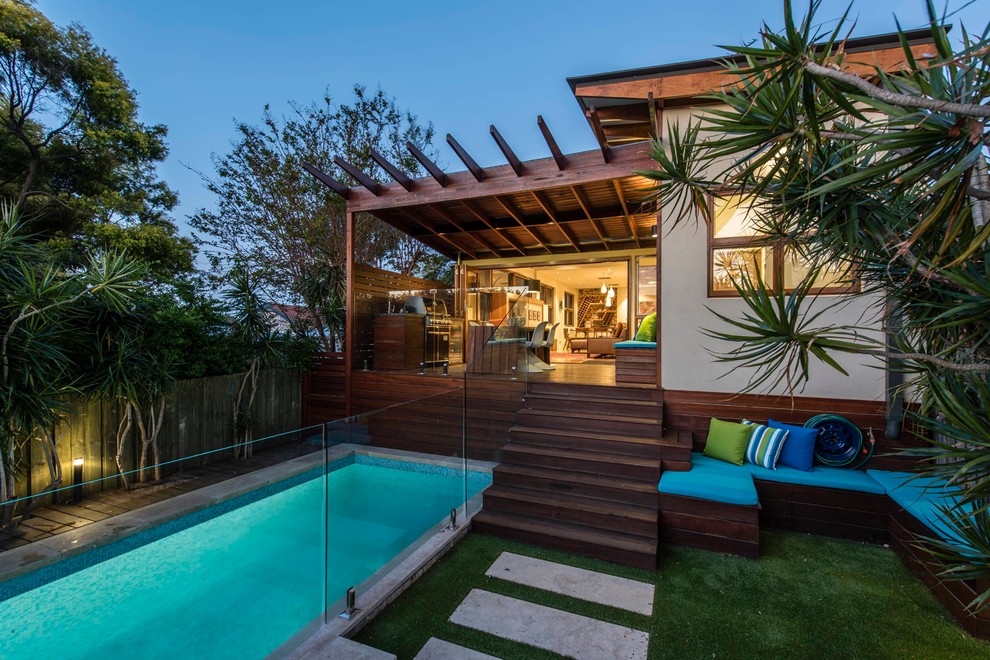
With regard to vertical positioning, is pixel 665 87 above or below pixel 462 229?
above

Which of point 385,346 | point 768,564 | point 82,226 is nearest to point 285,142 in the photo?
point 82,226

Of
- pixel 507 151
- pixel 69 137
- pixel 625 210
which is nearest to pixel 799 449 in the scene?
pixel 625 210

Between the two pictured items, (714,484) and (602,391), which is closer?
(714,484)

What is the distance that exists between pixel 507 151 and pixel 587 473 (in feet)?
12.6

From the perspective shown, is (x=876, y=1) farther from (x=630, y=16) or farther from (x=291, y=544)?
(x=630, y=16)

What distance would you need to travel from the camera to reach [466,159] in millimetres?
Answer: 5469

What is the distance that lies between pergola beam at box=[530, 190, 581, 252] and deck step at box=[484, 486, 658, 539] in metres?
4.14

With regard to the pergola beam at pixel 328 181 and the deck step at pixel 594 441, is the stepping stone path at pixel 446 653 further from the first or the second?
the pergola beam at pixel 328 181

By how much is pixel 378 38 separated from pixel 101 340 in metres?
19.9

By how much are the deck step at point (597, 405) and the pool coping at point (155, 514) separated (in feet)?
6.32

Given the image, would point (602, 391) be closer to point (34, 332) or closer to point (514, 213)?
point (514, 213)

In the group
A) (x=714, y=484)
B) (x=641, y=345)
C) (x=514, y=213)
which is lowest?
(x=714, y=484)

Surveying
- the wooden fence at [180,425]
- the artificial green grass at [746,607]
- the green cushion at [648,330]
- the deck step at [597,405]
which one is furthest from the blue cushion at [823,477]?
the wooden fence at [180,425]

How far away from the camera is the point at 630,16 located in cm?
1131
